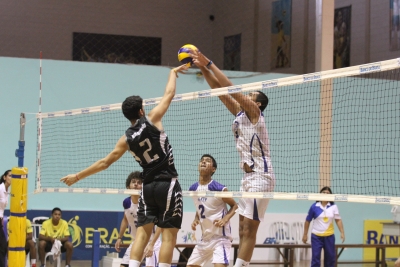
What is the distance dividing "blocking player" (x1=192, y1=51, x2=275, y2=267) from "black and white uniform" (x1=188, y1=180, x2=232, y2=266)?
130 centimetres

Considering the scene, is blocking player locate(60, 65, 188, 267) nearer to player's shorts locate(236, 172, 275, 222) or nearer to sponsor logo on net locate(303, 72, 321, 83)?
player's shorts locate(236, 172, 275, 222)

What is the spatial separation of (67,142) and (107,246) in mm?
2275

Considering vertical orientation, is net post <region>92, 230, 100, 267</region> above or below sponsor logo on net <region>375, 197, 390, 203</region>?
below

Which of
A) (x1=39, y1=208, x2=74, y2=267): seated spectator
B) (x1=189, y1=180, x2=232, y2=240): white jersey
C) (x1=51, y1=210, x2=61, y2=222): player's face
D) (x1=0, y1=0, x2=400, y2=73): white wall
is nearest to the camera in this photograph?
(x1=189, y1=180, x2=232, y2=240): white jersey

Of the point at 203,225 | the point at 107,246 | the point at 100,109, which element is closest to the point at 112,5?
the point at 107,246

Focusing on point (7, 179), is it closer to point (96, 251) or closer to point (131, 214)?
point (96, 251)

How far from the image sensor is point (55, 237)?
488 inches

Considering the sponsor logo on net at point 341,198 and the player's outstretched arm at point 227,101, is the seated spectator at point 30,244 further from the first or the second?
the sponsor logo on net at point 341,198

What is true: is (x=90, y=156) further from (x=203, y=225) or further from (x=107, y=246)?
(x=203, y=225)

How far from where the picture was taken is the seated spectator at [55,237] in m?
12.2

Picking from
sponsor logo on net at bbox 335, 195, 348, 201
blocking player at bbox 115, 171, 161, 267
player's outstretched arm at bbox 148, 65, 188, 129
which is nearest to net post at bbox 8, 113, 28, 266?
blocking player at bbox 115, 171, 161, 267

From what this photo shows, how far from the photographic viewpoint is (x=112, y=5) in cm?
1806

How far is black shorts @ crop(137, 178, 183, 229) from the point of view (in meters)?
6.29

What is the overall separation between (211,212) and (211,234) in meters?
0.32
